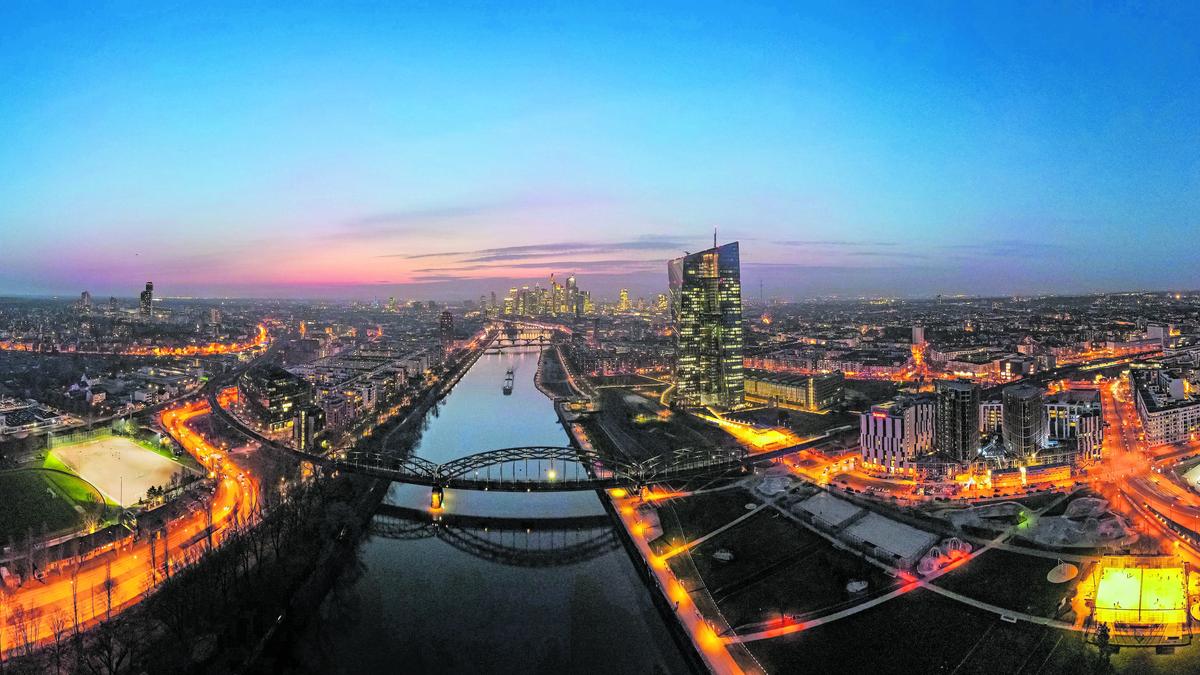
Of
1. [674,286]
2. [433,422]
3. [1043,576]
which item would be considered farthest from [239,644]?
[674,286]

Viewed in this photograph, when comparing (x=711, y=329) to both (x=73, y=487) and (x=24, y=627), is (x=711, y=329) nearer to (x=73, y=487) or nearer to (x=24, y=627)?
(x=73, y=487)

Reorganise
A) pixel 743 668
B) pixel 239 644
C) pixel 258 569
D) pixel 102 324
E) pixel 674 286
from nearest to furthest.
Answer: pixel 743 668 → pixel 239 644 → pixel 258 569 → pixel 674 286 → pixel 102 324

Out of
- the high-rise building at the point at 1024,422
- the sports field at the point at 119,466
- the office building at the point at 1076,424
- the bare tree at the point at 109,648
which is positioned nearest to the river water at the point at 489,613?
the bare tree at the point at 109,648

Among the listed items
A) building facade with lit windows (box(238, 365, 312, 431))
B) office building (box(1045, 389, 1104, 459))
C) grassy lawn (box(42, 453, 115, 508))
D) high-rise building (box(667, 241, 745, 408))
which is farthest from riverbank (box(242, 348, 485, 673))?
office building (box(1045, 389, 1104, 459))

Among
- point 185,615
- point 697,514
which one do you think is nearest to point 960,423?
point 697,514

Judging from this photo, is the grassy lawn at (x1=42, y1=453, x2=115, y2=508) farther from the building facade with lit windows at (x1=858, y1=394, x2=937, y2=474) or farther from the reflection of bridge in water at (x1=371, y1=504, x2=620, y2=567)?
the building facade with lit windows at (x1=858, y1=394, x2=937, y2=474)

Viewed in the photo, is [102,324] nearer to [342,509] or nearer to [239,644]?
[342,509]
